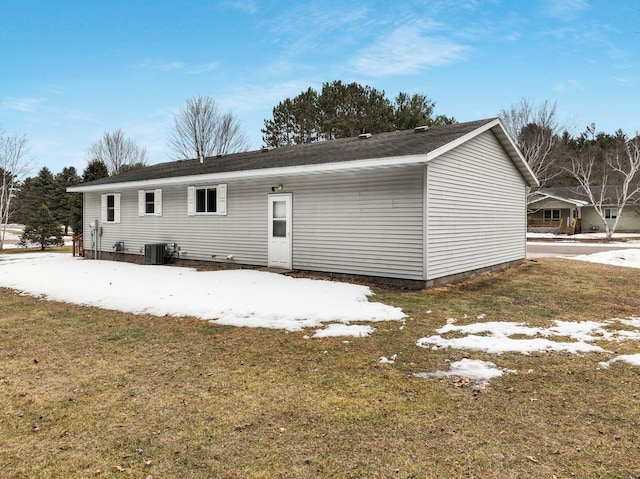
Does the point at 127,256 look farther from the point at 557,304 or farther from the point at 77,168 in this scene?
the point at 77,168

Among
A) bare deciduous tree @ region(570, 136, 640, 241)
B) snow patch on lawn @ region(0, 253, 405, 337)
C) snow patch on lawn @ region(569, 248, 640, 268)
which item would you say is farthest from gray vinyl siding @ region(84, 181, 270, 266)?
bare deciduous tree @ region(570, 136, 640, 241)

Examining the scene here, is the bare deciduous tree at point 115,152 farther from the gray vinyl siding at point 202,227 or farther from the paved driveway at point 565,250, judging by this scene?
the paved driveway at point 565,250

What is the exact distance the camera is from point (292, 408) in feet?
10.7

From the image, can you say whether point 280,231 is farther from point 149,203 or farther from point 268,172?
point 149,203

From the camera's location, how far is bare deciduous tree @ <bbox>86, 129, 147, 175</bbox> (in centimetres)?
3503

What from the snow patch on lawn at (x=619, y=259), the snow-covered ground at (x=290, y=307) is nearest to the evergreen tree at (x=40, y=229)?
the snow-covered ground at (x=290, y=307)

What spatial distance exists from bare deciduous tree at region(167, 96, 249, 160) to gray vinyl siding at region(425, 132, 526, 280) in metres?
24.5

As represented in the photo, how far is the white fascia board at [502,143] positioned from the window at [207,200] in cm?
673

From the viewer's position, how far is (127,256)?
15164 millimetres

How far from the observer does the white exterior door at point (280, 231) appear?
11.0 meters

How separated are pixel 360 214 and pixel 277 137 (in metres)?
23.1

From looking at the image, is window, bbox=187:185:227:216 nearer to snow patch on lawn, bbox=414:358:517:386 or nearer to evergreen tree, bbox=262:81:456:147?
snow patch on lawn, bbox=414:358:517:386

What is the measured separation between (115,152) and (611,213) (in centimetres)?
4466

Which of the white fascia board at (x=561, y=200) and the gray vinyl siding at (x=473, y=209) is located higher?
the white fascia board at (x=561, y=200)
